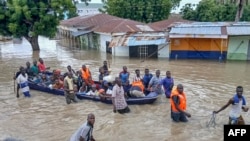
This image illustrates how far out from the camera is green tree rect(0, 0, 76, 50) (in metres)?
27.3

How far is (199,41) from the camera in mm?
24281

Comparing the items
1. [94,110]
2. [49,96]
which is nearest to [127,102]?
[94,110]

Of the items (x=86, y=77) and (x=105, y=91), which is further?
(x=86, y=77)

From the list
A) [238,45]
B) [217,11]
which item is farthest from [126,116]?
[217,11]

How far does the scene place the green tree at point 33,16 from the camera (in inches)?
1077

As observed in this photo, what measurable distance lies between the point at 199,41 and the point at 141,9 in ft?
43.4

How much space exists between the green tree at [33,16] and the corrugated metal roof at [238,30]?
14.1 m

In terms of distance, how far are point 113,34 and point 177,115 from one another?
1735 centimetres

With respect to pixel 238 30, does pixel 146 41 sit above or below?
below

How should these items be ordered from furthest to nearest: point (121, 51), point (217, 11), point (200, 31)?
point (217, 11) < point (121, 51) < point (200, 31)

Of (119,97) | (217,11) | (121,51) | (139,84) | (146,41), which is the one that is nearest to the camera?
(119,97)

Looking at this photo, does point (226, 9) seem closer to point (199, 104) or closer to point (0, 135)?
point (199, 104)

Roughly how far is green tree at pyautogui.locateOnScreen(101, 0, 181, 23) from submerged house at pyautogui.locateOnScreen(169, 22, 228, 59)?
12079 mm

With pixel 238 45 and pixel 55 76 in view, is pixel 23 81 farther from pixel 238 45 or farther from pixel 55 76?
pixel 238 45
